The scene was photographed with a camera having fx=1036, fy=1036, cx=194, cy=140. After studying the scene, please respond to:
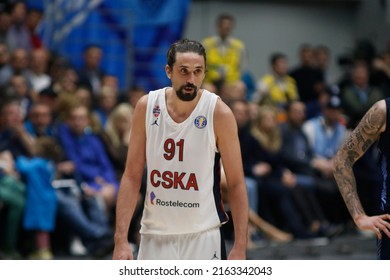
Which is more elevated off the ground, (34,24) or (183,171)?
(34,24)

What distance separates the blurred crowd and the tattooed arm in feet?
17.1

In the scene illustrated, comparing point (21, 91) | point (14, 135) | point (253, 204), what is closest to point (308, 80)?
point (253, 204)

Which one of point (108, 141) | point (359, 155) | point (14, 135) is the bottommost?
point (108, 141)

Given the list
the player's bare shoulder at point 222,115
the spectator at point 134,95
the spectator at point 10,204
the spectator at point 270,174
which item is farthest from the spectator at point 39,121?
the player's bare shoulder at point 222,115

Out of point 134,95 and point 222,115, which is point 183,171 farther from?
point 134,95

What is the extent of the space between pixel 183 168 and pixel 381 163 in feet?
4.21

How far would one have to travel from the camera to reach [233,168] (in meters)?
6.68

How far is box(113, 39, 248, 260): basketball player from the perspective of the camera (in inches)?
264

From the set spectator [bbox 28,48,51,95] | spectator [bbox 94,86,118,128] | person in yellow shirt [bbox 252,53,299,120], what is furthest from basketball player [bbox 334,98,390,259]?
person in yellow shirt [bbox 252,53,299,120]

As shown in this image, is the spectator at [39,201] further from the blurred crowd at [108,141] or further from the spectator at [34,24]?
the spectator at [34,24]

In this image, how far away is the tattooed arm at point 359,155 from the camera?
6.51 metres

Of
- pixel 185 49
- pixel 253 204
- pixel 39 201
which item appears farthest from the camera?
pixel 253 204

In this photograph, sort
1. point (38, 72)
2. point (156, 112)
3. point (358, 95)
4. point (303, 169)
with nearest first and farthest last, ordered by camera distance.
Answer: point (156, 112) → point (38, 72) → point (303, 169) → point (358, 95)
